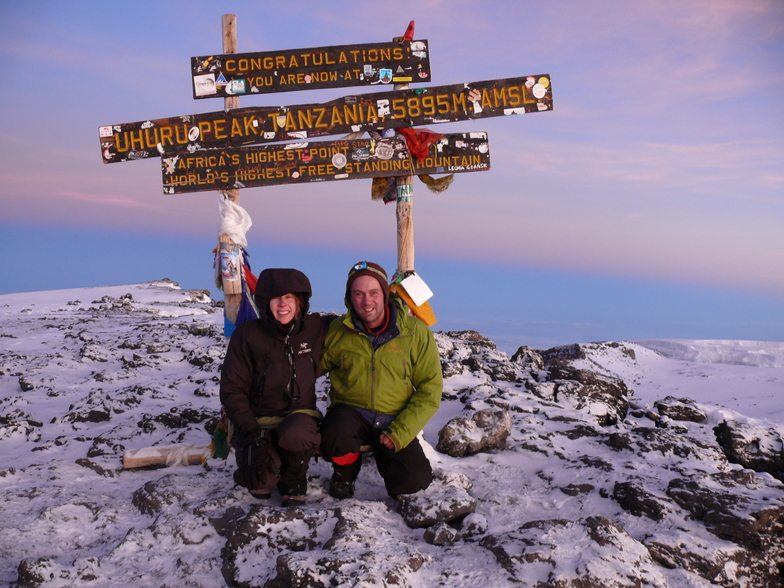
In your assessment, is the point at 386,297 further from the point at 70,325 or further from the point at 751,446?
the point at 70,325

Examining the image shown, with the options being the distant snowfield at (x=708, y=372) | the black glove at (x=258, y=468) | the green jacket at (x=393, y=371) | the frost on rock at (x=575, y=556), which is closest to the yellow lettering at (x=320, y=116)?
the green jacket at (x=393, y=371)

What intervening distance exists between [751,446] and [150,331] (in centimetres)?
962

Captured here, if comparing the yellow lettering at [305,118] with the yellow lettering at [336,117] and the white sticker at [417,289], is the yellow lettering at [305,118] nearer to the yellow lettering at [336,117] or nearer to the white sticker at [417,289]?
the yellow lettering at [336,117]

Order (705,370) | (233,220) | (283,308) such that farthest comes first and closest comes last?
(705,370) < (233,220) < (283,308)

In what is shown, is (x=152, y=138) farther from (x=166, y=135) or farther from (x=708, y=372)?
(x=708, y=372)

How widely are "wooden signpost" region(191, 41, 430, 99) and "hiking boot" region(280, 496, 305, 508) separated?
364 cm

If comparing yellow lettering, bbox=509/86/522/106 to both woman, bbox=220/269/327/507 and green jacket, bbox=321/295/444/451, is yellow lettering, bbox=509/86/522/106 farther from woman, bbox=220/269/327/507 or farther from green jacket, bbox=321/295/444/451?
woman, bbox=220/269/327/507

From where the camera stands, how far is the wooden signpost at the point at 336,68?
5148 mm

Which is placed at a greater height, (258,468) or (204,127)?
(204,127)

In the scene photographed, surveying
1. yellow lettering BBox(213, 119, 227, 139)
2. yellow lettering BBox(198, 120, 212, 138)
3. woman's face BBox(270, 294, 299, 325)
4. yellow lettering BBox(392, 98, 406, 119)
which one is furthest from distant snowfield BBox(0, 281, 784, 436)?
yellow lettering BBox(198, 120, 212, 138)

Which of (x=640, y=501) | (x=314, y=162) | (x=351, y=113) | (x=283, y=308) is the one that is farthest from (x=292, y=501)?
(x=351, y=113)

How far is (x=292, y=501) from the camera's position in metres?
3.79

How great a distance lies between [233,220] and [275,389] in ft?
5.68

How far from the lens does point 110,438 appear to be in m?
5.30
